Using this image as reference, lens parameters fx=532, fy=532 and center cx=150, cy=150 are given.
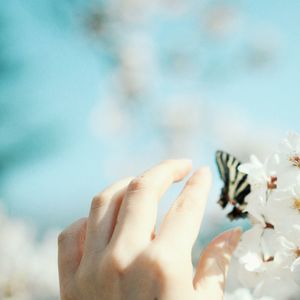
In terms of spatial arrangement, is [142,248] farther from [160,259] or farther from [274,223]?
[274,223]

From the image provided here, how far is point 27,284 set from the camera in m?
2.53

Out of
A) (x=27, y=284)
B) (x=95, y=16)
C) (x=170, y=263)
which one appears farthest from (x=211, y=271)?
(x=95, y=16)

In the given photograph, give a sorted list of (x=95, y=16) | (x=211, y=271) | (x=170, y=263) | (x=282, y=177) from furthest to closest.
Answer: (x=95, y=16), (x=282, y=177), (x=211, y=271), (x=170, y=263)

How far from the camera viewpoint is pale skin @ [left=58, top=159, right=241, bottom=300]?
2.12ft

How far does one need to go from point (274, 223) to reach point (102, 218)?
0.29 metres

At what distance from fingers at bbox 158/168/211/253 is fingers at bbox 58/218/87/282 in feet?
0.49

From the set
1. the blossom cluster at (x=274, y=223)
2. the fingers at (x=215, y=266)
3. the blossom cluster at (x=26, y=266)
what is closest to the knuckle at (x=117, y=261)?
the fingers at (x=215, y=266)

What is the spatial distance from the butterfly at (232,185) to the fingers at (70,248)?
262 millimetres

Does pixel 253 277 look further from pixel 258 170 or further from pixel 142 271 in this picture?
pixel 142 271

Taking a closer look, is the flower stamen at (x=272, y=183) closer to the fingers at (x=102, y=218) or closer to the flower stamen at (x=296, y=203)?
the flower stamen at (x=296, y=203)

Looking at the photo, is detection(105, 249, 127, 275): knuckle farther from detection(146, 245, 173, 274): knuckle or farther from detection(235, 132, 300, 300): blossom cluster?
detection(235, 132, 300, 300): blossom cluster

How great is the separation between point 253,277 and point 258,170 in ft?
0.63

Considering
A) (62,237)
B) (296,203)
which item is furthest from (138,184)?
(296,203)

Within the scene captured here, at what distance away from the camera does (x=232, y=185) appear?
0.94m
